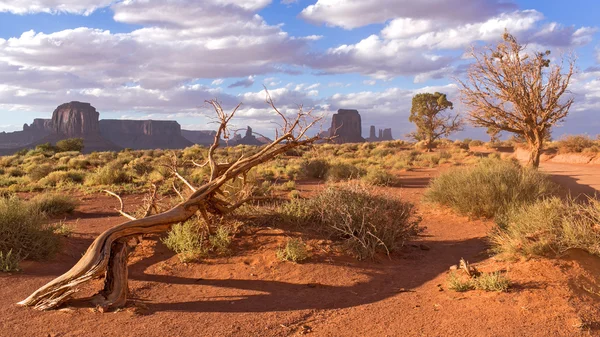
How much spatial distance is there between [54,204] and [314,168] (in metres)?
12.6

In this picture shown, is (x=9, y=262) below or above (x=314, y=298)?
above

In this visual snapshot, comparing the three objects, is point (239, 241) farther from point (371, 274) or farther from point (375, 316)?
point (375, 316)

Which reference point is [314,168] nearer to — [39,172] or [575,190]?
[575,190]

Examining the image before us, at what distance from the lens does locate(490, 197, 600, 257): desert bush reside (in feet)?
19.6

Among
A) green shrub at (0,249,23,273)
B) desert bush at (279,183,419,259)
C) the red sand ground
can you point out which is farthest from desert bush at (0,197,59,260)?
desert bush at (279,183,419,259)

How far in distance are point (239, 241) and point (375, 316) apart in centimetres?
330

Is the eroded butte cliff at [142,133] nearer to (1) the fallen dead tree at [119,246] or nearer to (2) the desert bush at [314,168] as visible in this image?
(2) the desert bush at [314,168]

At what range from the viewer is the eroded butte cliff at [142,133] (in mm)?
108812

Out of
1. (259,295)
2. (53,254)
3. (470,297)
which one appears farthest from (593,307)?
(53,254)

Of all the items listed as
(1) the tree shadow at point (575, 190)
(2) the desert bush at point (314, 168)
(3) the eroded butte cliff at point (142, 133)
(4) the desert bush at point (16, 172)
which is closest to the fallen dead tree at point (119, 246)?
(1) the tree shadow at point (575, 190)

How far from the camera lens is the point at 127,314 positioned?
5086 millimetres

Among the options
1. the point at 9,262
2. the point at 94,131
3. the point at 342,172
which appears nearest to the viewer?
the point at 9,262

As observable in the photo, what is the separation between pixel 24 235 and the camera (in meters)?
7.11

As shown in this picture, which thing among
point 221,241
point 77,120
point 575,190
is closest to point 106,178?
point 221,241
